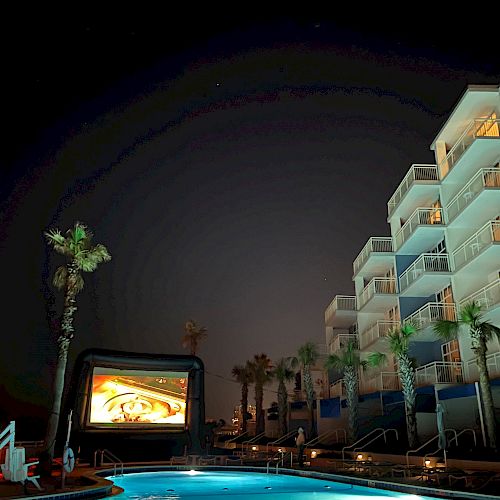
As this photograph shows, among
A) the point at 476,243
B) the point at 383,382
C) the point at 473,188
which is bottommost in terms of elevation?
the point at 383,382

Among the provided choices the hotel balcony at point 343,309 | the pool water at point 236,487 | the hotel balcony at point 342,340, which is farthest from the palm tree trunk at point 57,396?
the hotel balcony at point 343,309

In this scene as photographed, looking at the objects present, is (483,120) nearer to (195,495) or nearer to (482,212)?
(482,212)

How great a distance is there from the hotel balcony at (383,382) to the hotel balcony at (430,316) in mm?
2804

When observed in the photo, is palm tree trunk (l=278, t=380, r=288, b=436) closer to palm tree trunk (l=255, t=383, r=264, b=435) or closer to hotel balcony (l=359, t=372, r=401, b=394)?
palm tree trunk (l=255, t=383, r=264, b=435)

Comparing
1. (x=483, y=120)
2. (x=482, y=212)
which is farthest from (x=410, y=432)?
(x=483, y=120)

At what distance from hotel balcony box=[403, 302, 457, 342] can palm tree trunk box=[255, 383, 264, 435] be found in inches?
654

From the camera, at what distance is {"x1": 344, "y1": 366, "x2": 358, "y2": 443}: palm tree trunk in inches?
1067

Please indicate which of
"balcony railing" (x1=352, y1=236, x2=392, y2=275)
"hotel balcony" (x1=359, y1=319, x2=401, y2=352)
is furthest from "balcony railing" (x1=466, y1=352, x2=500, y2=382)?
"balcony railing" (x1=352, y1=236, x2=392, y2=275)

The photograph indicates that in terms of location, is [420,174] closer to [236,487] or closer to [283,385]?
[283,385]

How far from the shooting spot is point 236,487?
1778 centimetres

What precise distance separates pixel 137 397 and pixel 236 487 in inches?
495

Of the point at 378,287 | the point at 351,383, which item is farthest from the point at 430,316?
the point at 378,287

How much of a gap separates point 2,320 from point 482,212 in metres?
37.2

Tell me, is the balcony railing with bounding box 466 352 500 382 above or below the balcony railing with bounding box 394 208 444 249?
below
